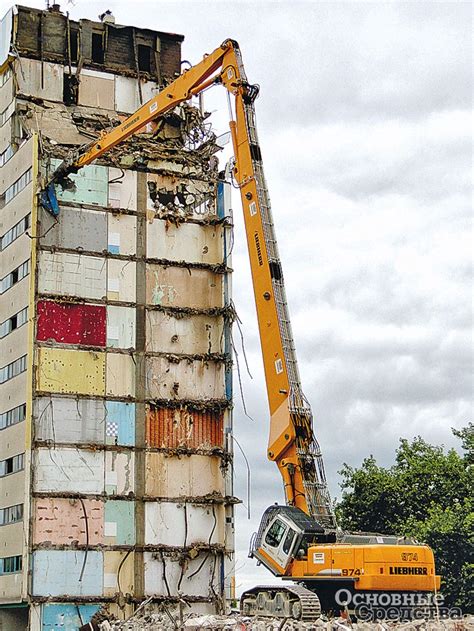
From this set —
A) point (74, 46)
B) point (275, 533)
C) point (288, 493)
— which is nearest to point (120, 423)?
point (288, 493)

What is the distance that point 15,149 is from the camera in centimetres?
3925

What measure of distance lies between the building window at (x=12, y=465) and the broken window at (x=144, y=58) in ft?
51.1

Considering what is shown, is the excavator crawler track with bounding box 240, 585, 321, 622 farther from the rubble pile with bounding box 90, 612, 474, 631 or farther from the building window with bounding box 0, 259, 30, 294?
the building window with bounding box 0, 259, 30, 294

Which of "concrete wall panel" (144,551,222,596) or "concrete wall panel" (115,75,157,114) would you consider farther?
"concrete wall panel" (115,75,157,114)

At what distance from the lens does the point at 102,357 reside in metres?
37.1

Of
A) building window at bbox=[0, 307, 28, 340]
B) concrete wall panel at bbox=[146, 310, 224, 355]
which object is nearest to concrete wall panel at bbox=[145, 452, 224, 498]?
concrete wall panel at bbox=[146, 310, 224, 355]

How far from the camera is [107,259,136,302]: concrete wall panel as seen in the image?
37750 mm

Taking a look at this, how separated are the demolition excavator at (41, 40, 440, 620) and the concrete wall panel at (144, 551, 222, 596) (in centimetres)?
858

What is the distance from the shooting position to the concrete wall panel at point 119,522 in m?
36.0

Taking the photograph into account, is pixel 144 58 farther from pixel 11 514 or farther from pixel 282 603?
pixel 282 603

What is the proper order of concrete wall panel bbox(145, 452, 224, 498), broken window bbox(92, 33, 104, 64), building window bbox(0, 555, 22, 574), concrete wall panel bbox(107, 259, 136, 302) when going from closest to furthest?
building window bbox(0, 555, 22, 574)
concrete wall panel bbox(145, 452, 224, 498)
concrete wall panel bbox(107, 259, 136, 302)
broken window bbox(92, 33, 104, 64)

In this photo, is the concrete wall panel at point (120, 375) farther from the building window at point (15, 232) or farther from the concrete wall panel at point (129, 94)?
the concrete wall panel at point (129, 94)

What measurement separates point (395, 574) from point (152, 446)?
12993 millimetres

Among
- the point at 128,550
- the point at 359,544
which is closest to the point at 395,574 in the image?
the point at 359,544
